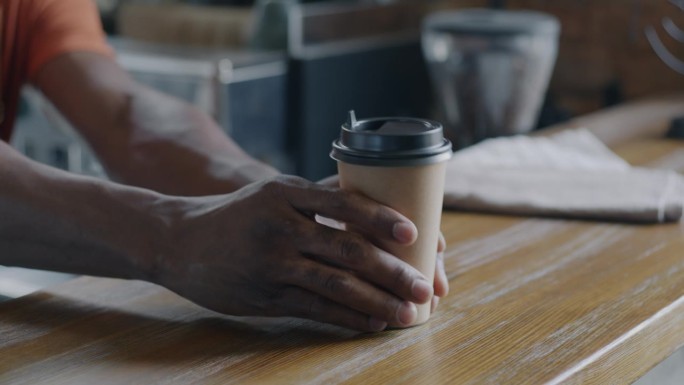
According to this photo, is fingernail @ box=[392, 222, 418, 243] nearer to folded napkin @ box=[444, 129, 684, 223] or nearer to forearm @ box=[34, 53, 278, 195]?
forearm @ box=[34, 53, 278, 195]

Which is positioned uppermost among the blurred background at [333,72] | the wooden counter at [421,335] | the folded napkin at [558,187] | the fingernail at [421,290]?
the fingernail at [421,290]

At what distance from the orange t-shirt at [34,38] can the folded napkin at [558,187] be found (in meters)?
0.67

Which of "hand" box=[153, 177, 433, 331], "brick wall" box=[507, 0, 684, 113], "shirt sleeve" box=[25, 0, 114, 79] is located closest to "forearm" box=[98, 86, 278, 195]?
"shirt sleeve" box=[25, 0, 114, 79]

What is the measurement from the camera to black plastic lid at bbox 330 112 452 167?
0.91 metres

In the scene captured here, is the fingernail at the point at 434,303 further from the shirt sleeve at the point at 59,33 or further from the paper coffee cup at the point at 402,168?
the shirt sleeve at the point at 59,33

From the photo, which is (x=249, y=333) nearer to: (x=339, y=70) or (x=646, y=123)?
(x=646, y=123)

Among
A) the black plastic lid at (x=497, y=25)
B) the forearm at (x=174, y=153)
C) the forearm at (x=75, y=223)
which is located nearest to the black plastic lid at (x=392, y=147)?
the forearm at (x=75, y=223)

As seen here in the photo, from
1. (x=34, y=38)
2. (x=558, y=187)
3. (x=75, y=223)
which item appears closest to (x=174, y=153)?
(x=75, y=223)

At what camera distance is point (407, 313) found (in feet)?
3.19

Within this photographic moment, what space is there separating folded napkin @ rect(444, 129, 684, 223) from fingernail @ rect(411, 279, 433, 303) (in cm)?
54

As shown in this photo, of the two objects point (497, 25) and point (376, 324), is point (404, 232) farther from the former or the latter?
point (497, 25)

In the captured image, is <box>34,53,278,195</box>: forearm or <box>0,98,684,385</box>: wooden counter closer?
<box>0,98,684,385</box>: wooden counter

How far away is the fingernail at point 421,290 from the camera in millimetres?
946

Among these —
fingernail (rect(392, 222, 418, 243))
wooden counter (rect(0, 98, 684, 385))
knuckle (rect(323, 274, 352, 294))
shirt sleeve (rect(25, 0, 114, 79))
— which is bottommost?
wooden counter (rect(0, 98, 684, 385))
